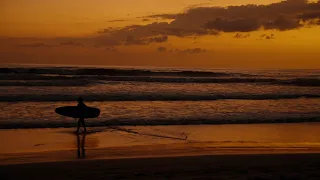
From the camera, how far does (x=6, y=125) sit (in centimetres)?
1259

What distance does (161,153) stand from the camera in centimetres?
902

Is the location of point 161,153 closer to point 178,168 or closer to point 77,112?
point 178,168

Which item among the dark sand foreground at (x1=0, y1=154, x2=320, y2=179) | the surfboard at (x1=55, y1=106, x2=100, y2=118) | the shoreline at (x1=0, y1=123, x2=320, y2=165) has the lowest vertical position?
the dark sand foreground at (x1=0, y1=154, x2=320, y2=179)

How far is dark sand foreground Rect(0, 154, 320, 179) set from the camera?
22.4 ft

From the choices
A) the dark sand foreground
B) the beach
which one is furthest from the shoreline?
the dark sand foreground

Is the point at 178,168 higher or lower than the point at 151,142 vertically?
lower

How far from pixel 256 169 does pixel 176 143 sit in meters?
3.34

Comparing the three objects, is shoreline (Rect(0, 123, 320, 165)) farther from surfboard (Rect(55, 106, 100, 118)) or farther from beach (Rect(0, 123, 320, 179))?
surfboard (Rect(55, 106, 100, 118))

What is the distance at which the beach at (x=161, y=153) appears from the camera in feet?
23.1

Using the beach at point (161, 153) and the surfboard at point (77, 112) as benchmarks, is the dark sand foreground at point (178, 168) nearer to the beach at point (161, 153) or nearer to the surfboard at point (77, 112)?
the beach at point (161, 153)

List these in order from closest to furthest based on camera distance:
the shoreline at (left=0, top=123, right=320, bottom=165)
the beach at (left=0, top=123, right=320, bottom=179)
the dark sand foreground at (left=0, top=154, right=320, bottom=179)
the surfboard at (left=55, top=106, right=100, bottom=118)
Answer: the dark sand foreground at (left=0, top=154, right=320, bottom=179) < the beach at (left=0, top=123, right=320, bottom=179) < the shoreline at (left=0, top=123, right=320, bottom=165) < the surfboard at (left=55, top=106, right=100, bottom=118)

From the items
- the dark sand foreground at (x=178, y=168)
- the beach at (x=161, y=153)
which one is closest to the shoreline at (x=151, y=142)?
the beach at (x=161, y=153)

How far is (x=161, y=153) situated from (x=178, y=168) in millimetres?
1624

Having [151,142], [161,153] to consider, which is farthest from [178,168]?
[151,142]
